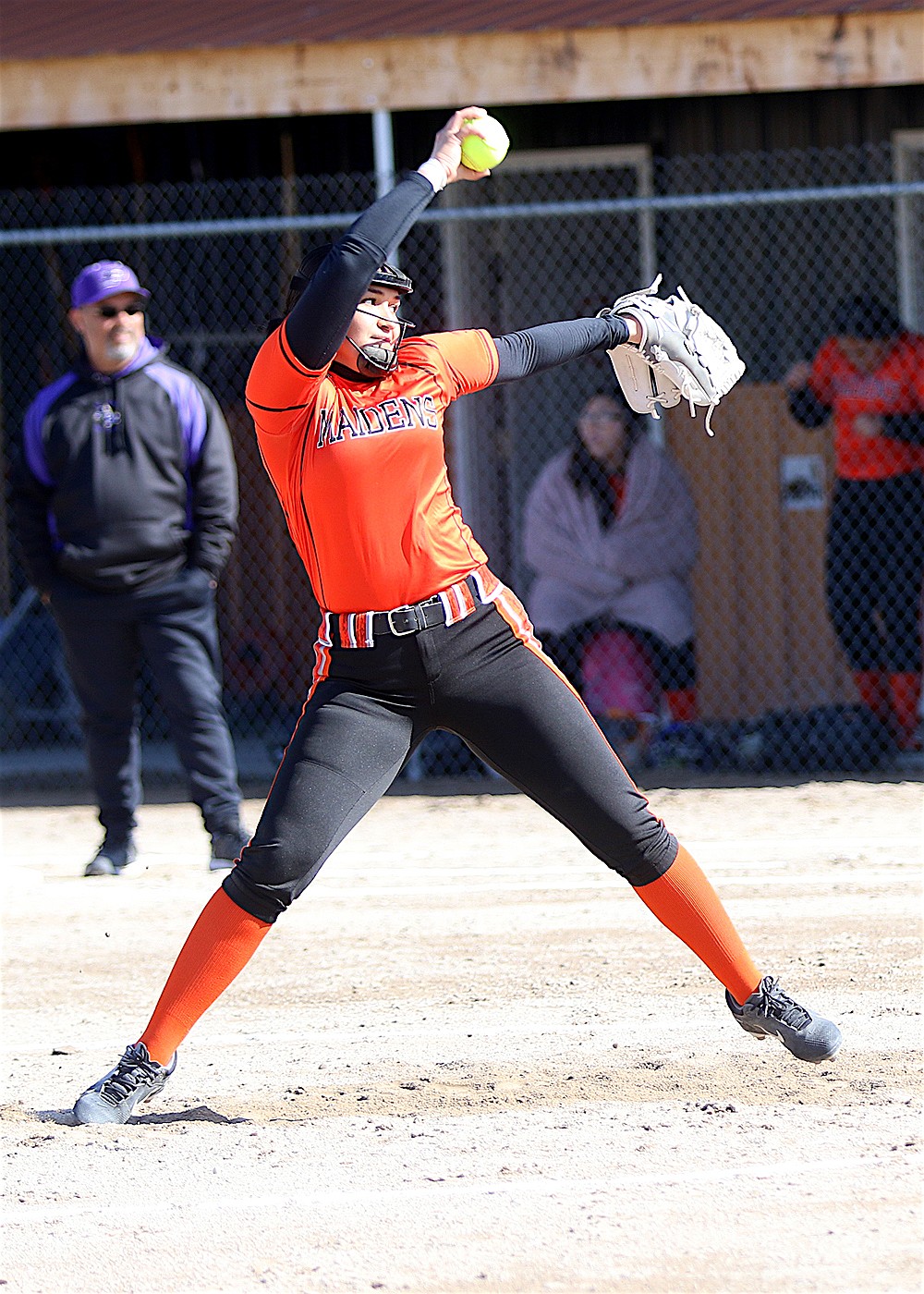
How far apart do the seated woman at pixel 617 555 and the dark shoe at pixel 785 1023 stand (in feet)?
15.9

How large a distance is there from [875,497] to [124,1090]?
582 cm

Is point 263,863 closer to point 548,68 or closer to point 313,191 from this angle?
point 548,68

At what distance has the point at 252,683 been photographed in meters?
11.3

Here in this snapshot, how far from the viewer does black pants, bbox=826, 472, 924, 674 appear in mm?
8898

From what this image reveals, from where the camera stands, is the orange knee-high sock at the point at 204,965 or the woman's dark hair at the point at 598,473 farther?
the woman's dark hair at the point at 598,473

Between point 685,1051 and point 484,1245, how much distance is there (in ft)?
4.31

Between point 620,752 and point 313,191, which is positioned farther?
point 313,191

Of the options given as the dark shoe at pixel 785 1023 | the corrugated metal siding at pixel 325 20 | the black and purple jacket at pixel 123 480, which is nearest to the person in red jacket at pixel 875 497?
the corrugated metal siding at pixel 325 20

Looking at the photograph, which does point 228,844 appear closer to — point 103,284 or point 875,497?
point 103,284

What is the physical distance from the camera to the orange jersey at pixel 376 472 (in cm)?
398

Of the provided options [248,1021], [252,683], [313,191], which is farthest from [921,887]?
[313,191]

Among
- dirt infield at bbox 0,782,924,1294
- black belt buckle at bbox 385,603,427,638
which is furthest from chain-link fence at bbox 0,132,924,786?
black belt buckle at bbox 385,603,427,638

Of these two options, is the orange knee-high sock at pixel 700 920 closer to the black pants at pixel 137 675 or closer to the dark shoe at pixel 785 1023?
the dark shoe at pixel 785 1023

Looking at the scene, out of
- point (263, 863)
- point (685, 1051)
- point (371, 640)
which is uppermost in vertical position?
point (371, 640)
